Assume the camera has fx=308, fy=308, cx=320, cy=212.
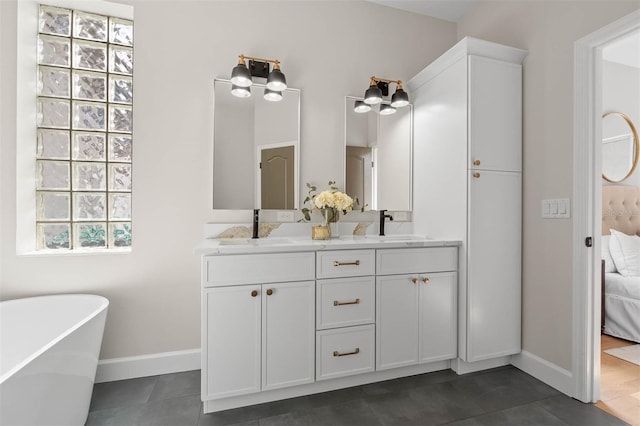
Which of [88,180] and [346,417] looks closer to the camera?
[346,417]

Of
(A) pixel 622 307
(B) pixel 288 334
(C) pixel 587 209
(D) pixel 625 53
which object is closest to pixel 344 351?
(B) pixel 288 334

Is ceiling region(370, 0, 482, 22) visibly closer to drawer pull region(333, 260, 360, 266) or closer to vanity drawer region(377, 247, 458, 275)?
vanity drawer region(377, 247, 458, 275)

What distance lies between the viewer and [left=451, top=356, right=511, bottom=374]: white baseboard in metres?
2.12

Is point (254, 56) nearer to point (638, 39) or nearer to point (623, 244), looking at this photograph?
point (638, 39)

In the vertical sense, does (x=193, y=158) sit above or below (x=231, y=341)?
above

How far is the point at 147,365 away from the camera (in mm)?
2096

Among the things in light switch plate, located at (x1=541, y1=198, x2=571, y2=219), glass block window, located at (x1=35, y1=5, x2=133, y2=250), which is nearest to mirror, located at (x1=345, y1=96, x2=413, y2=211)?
light switch plate, located at (x1=541, y1=198, x2=571, y2=219)

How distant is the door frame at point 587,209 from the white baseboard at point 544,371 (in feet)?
0.21

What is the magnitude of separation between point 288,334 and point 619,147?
4.02 m

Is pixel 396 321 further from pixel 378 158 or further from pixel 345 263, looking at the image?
pixel 378 158

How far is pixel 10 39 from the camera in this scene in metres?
1.88

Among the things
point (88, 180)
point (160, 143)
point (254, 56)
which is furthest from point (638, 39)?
point (88, 180)

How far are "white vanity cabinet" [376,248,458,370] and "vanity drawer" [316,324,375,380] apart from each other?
0.07 m

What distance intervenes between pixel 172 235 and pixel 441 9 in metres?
2.87
